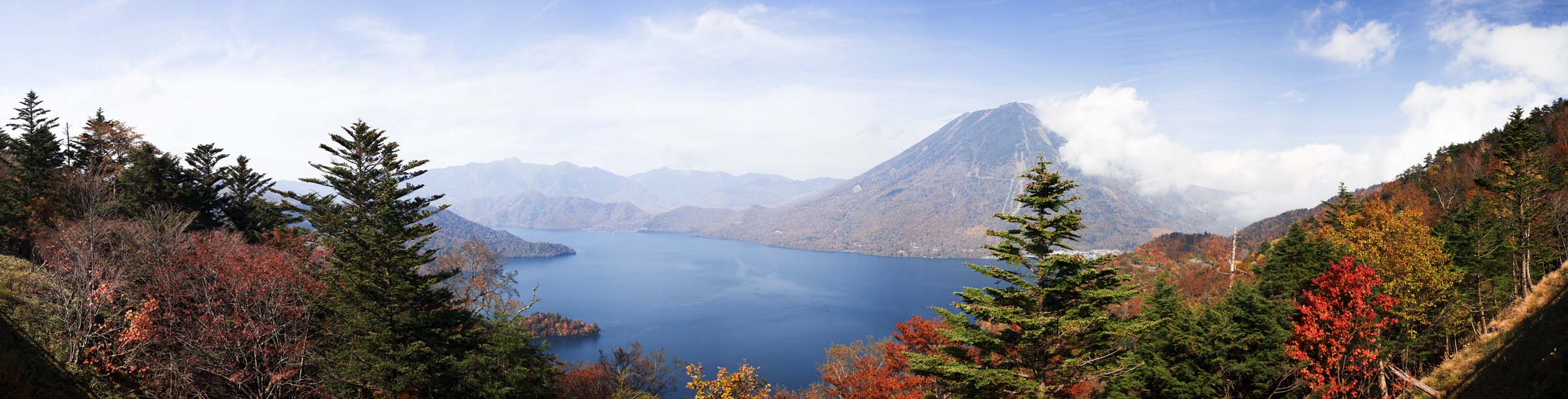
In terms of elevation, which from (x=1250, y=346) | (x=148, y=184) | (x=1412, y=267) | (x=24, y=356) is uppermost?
(x=148, y=184)

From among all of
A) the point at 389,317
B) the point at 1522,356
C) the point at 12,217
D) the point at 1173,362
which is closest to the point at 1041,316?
the point at 1522,356

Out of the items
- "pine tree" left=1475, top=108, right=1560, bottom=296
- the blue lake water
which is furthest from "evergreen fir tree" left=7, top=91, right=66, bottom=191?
"pine tree" left=1475, top=108, right=1560, bottom=296

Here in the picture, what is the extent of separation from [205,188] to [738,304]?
87620 millimetres

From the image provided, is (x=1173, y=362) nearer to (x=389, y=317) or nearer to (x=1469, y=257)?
(x=1469, y=257)

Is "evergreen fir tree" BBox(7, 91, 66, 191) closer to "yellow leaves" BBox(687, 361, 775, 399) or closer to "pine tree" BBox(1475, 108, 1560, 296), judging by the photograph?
"yellow leaves" BBox(687, 361, 775, 399)

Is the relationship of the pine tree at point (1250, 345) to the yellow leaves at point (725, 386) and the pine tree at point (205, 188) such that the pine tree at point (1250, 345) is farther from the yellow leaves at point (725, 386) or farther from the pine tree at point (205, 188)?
the pine tree at point (205, 188)

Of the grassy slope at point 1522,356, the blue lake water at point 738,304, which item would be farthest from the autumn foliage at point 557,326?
the grassy slope at point 1522,356

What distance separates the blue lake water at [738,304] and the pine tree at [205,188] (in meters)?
44.3

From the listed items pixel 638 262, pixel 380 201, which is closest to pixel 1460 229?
pixel 380 201

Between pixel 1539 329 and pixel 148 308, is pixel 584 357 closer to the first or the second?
pixel 148 308

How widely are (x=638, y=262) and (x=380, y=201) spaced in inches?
6615

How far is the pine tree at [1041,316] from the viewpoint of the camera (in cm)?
1346

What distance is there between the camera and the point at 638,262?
184625 mm

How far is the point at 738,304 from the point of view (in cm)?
11319
